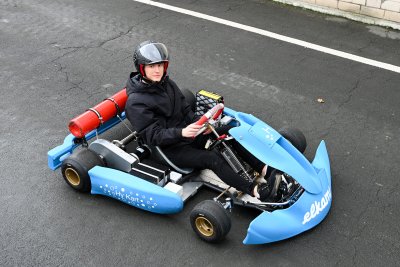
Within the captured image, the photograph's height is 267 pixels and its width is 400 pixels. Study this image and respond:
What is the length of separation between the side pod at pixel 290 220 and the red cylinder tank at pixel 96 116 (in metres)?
1.67

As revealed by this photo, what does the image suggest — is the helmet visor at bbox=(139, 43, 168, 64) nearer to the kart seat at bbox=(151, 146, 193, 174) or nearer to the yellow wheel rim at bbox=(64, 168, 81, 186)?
the kart seat at bbox=(151, 146, 193, 174)

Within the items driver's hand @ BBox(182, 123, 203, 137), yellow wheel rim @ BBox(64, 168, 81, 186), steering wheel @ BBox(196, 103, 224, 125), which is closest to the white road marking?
steering wheel @ BBox(196, 103, 224, 125)

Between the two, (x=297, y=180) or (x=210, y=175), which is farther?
(x=210, y=175)

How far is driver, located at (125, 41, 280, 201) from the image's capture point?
14.1ft

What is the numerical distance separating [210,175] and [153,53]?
1.13m

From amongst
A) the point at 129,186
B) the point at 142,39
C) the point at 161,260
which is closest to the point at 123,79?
the point at 142,39

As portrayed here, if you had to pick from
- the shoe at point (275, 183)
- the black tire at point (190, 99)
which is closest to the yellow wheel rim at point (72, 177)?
the black tire at point (190, 99)

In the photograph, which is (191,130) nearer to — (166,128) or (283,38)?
(166,128)

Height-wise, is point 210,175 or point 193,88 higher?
point 210,175

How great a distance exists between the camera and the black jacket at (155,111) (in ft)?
14.4

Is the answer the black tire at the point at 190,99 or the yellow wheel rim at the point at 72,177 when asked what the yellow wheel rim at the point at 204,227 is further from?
the black tire at the point at 190,99

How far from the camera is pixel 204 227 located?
13.6 ft

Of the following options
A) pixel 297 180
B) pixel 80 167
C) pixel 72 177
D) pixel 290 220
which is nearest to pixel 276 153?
pixel 297 180

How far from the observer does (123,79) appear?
6574 millimetres
